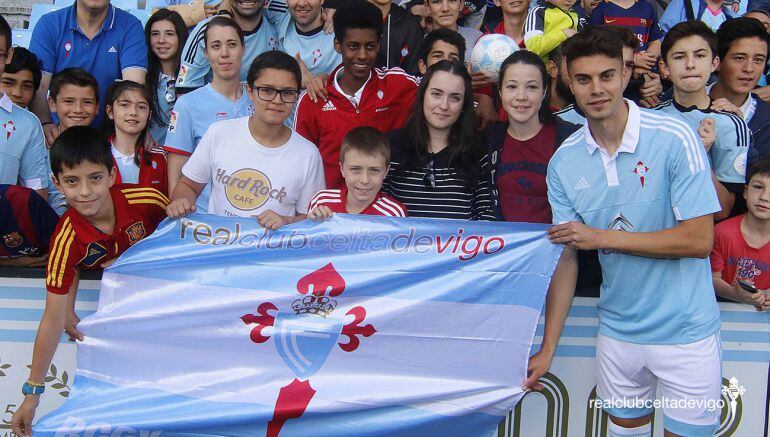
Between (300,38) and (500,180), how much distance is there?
2321 mm

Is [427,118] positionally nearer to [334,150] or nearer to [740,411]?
[334,150]

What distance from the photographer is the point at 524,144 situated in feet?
15.1

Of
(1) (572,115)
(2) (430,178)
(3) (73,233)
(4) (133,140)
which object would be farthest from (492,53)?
(3) (73,233)

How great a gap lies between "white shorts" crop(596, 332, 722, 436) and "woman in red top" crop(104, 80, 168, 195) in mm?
2841

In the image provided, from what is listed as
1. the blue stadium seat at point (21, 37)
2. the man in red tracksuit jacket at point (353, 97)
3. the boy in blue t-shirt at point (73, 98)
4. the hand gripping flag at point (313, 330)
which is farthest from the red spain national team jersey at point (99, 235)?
the blue stadium seat at point (21, 37)

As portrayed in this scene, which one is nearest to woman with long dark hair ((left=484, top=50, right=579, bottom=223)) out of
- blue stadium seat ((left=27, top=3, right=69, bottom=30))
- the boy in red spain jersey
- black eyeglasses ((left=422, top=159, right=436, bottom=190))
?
black eyeglasses ((left=422, top=159, right=436, bottom=190))

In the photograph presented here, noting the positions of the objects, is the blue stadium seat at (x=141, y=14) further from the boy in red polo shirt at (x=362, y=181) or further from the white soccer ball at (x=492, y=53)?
the boy in red polo shirt at (x=362, y=181)

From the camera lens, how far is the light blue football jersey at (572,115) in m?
5.04

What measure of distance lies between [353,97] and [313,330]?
164 centimetres

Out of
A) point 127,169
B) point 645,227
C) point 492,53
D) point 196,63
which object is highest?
point 492,53

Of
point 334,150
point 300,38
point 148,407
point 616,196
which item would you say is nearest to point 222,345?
point 148,407

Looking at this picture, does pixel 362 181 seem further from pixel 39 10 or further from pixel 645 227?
pixel 39 10

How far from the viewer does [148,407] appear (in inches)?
167

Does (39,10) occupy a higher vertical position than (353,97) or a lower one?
higher
